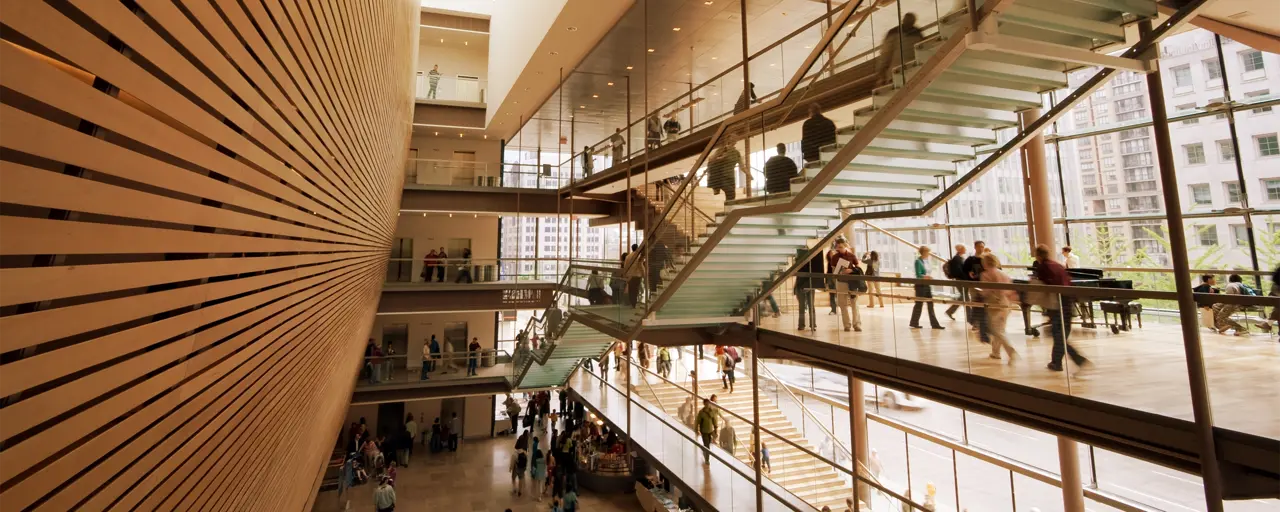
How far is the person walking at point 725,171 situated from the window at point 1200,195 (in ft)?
28.0

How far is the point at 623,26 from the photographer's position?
11.0 meters

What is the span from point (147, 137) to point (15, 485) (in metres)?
0.91

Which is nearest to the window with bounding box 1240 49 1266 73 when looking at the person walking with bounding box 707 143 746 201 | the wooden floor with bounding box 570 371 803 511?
the person walking with bounding box 707 143 746 201

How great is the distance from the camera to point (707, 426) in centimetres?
1220

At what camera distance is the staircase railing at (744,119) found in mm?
6131

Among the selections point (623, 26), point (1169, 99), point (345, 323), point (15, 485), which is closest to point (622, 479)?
point (345, 323)

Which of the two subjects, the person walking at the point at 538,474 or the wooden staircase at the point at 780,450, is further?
the person walking at the point at 538,474

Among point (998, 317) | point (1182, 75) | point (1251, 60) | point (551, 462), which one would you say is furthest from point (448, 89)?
point (1251, 60)

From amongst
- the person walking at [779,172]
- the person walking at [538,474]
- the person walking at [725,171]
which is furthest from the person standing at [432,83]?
the person walking at [779,172]

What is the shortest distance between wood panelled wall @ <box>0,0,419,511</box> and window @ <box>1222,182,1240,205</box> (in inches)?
502

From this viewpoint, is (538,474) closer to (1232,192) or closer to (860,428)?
(860,428)

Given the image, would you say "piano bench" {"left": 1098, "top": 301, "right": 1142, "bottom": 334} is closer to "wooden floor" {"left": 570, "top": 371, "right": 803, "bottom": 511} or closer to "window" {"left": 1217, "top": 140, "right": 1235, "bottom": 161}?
"wooden floor" {"left": 570, "top": 371, "right": 803, "bottom": 511}

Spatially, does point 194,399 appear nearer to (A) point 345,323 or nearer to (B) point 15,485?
(B) point 15,485

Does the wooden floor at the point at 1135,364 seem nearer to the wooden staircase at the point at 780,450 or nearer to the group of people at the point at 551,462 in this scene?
the wooden staircase at the point at 780,450
